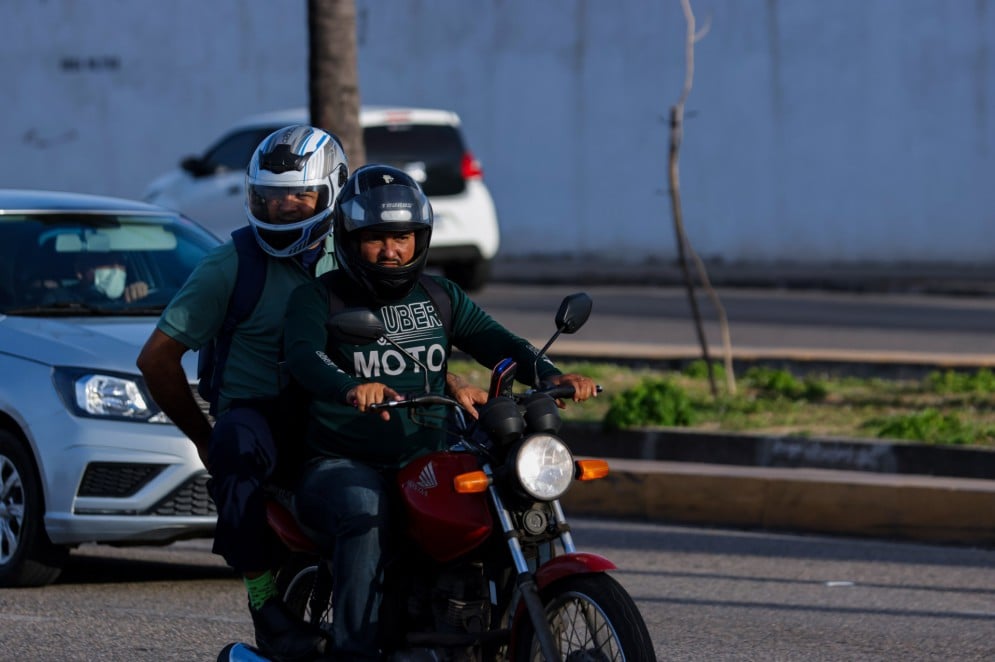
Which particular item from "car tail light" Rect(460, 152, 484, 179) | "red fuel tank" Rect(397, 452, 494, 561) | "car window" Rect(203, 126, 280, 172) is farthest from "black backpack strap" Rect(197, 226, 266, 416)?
"car window" Rect(203, 126, 280, 172)

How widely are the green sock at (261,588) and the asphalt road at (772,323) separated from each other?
7861mm

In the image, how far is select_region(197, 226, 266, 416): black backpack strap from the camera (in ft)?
17.2

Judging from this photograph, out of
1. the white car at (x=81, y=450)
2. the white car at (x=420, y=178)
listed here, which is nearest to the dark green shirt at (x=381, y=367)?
the white car at (x=81, y=450)

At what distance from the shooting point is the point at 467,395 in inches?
188

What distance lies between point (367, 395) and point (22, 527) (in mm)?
3388

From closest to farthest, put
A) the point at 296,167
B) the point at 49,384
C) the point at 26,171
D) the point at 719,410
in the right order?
the point at 296,167 → the point at 49,384 → the point at 719,410 → the point at 26,171

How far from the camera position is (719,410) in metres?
11.0

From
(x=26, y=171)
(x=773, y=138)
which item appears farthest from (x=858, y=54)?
(x=26, y=171)

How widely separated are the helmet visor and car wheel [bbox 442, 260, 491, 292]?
1372cm

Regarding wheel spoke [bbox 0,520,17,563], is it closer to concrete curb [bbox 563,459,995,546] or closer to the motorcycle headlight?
concrete curb [bbox 563,459,995,546]

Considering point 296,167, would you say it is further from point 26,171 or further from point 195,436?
point 26,171

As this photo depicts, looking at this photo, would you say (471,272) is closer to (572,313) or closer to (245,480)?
(245,480)

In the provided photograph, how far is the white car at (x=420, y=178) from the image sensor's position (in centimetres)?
1842

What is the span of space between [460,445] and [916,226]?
19088 millimetres
